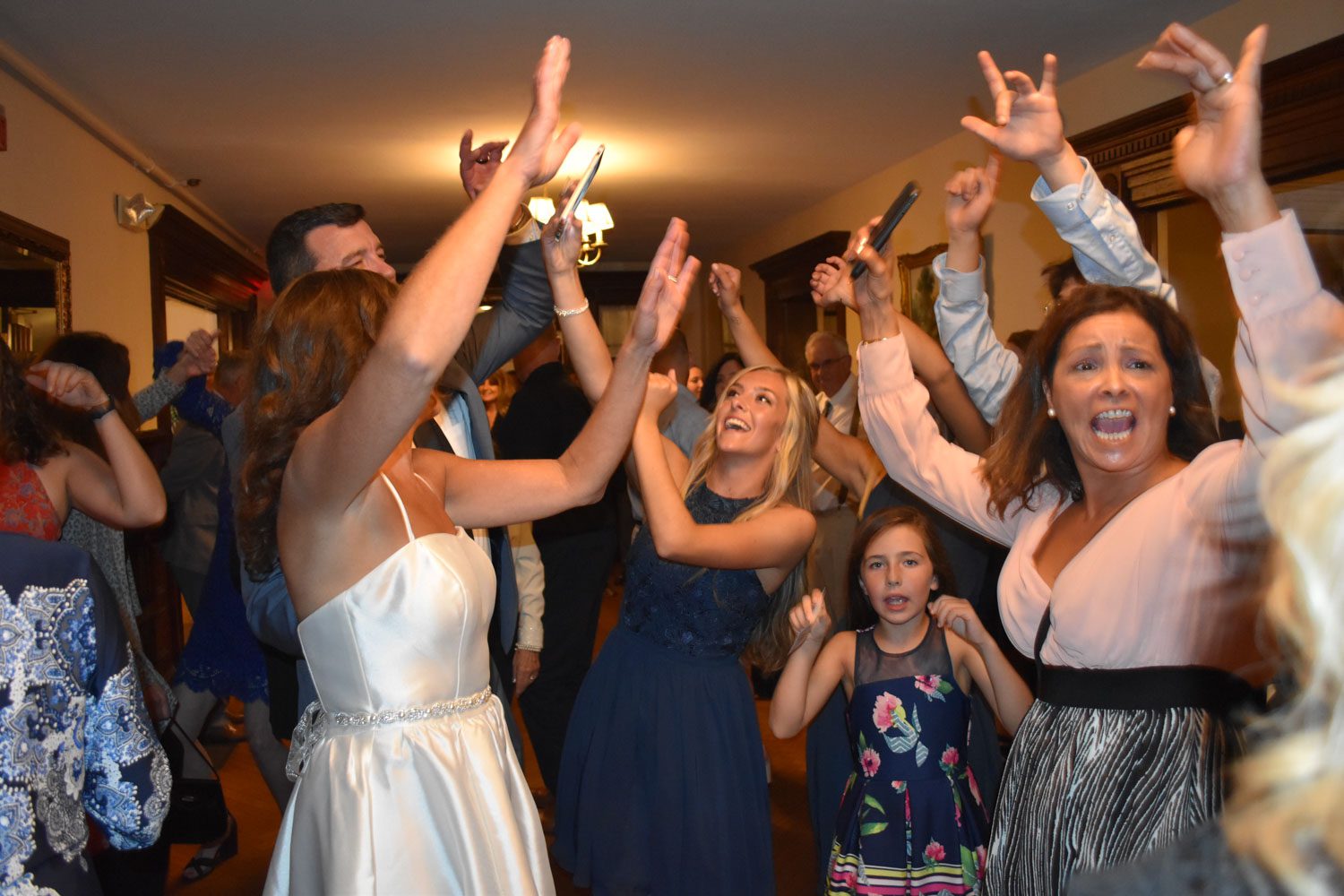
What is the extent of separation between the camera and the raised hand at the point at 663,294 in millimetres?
1722

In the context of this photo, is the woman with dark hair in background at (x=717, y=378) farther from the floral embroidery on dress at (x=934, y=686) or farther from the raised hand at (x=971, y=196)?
the raised hand at (x=971, y=196)

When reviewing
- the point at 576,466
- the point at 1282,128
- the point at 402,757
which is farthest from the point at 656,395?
the point at 1282,128

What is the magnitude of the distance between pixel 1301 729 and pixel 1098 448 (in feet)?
3.96

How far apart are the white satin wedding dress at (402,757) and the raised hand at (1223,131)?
40.3 inches

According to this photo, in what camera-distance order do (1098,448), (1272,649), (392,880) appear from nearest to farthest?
(1272,649)
(392,880)
(1098,448)

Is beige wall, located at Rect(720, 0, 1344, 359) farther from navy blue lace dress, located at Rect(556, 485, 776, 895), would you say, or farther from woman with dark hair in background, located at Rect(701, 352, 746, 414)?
navy blue lace dress, located at Rect(556, 485, 776, 895)

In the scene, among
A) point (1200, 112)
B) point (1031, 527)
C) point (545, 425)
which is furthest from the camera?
point (545, 425)

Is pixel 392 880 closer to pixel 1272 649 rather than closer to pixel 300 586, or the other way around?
pixel 300 586

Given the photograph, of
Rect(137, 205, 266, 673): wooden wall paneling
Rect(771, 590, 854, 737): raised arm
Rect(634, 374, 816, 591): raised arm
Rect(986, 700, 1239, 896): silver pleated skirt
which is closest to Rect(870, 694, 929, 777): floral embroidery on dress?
Rect(771, 590, 854, 737): raised arm

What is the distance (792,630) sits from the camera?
260 centimetres

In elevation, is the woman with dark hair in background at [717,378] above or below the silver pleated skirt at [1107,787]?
above

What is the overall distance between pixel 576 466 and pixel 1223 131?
0.99 m

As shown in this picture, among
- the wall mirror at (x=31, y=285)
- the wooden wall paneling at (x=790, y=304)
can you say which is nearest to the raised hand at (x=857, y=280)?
the wall mirror at (x=31, y=285)

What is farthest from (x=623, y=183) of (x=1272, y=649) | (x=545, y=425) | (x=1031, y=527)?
(x=1272, y=649)
